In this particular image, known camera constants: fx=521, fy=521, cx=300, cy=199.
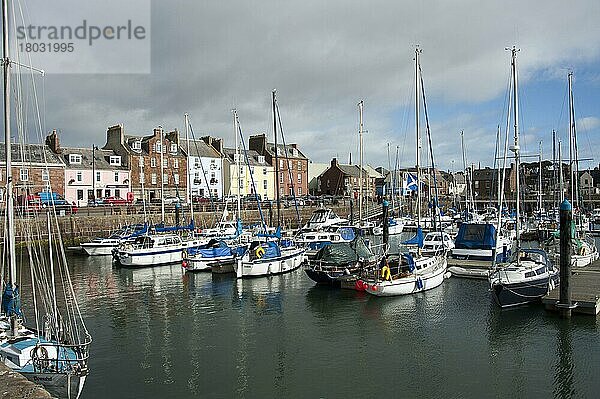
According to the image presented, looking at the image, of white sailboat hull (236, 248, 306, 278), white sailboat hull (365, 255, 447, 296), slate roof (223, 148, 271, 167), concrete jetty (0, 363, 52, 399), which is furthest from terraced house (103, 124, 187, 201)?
concrete jetty (0, 363, 52, 399)

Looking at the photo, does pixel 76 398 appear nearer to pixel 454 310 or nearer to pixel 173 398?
pixel 173 398

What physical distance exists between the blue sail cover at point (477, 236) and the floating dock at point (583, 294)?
4.70 meters

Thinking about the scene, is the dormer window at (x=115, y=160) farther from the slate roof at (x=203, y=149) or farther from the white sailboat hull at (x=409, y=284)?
the white sailboat hull at (x=409, y=284)

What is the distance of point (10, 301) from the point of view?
14.1m

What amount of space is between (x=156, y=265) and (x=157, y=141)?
127ft

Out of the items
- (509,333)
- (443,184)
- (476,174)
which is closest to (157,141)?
(509,333)

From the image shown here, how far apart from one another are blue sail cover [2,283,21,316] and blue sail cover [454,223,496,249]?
24.5 meters

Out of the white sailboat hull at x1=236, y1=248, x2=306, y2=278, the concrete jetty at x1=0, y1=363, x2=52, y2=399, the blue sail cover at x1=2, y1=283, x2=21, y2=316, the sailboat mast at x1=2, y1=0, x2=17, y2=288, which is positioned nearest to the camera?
the concrete jetty at x1=0, y1=363, x2=52, y2=399

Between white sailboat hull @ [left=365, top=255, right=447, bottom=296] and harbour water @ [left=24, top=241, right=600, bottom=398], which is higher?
white sailboat hull @ [left=365, top=255, right=447, bottom=296]

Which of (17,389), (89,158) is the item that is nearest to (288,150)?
(89,158)

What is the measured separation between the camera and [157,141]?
240 ft

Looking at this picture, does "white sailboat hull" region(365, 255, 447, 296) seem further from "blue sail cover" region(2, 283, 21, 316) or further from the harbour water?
"blue sail cover" region(2, 283, 21, 316)

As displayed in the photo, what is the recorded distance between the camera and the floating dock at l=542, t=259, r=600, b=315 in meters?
20.7

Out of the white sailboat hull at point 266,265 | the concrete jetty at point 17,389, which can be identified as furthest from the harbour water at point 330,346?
the concrete jetty at point 17,389
